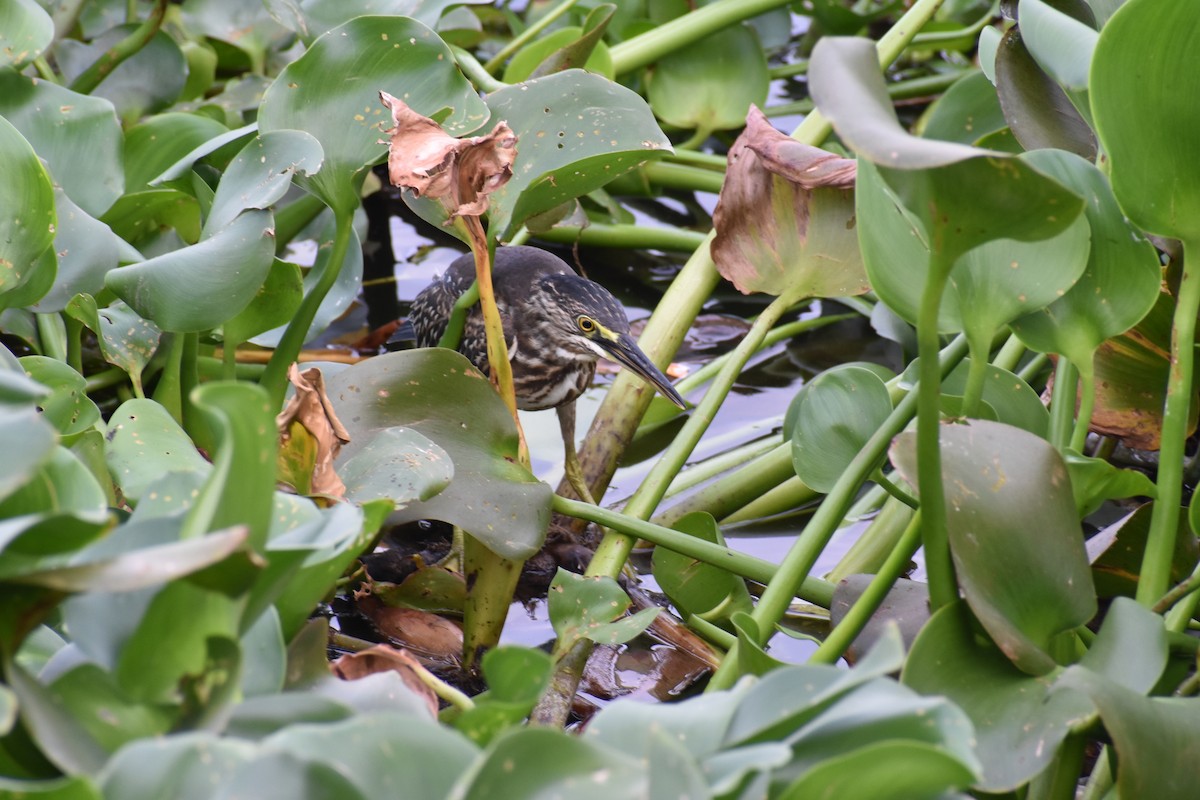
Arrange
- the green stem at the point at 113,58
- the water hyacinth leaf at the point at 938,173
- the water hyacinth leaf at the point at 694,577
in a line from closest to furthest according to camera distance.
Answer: the water hyacinth leaf at the point at 938,173
the water hyacinth leaf at the point at 694,577
the green stem at the point at 113,58

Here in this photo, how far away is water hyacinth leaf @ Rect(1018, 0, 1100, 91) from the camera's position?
1.33m

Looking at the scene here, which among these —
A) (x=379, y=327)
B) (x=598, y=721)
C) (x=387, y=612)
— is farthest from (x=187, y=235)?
(x=598, y=721)

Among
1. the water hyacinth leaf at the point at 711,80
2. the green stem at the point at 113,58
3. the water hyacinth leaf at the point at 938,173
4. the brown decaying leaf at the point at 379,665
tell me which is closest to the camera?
the water hyacinth leaf at the point at 938,173

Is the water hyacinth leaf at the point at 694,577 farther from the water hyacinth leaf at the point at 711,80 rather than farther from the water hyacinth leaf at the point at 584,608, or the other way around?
the water hyacinth leaf at the point at 711,80

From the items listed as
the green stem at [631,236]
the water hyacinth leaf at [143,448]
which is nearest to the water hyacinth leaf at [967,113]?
the green stem at [631,236]

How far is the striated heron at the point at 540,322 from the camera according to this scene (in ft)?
7.97

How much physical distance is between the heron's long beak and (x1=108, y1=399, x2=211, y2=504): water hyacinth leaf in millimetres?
884

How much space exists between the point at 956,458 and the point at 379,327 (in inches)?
76.3

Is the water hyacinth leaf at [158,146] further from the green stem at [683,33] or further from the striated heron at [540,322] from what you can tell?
the green stem at [683,33]

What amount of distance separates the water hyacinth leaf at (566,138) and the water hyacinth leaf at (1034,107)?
44 centimetres

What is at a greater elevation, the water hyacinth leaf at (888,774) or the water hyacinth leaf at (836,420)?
the water hyacinth leaf at (888,774)

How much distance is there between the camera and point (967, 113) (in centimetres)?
237

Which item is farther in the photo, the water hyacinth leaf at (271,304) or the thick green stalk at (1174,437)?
the water hyacinth leaf at (271,304)

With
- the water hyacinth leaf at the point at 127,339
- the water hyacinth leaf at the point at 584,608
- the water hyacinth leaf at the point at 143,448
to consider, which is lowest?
the water hyacinth leaf at the point at 584,608
